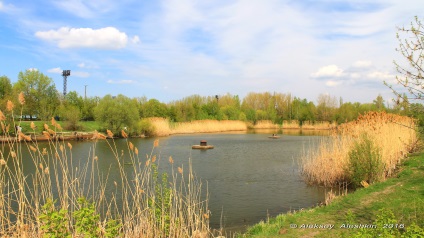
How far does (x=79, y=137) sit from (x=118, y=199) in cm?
2308

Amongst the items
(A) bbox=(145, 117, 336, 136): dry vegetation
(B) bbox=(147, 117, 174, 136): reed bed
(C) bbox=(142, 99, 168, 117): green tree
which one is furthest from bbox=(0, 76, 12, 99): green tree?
(B) bbox=(147, 117, 174, 136): reed bed

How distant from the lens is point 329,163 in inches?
452

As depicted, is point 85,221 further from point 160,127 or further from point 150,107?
point 150,107

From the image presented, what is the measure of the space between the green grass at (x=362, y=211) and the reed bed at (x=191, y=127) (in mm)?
30965

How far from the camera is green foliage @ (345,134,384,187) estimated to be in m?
9.31

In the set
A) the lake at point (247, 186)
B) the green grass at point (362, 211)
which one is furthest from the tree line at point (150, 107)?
the green grass at point (362, 211)

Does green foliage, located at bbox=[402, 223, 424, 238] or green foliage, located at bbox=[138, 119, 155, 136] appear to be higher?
green foliage, located at bbox=[138, 119, 155, 136]

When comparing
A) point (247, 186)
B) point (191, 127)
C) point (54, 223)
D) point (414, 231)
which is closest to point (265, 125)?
point (191, 127)

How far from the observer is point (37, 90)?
4059cm

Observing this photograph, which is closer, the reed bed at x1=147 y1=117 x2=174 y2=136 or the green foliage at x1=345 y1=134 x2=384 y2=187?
the green foliage at x1=345 y1=134 x2=384 y2=187

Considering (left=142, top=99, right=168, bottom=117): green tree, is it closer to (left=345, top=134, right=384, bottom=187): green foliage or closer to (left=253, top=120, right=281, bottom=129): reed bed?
(left=253, top=120, right=281, bottom=129): reed bed

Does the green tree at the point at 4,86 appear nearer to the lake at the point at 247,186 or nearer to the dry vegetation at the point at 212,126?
the dry vegetation at the point at 212,126

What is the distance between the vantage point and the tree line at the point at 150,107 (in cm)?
3519

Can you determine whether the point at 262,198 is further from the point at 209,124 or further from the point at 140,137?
the point at 209,124
